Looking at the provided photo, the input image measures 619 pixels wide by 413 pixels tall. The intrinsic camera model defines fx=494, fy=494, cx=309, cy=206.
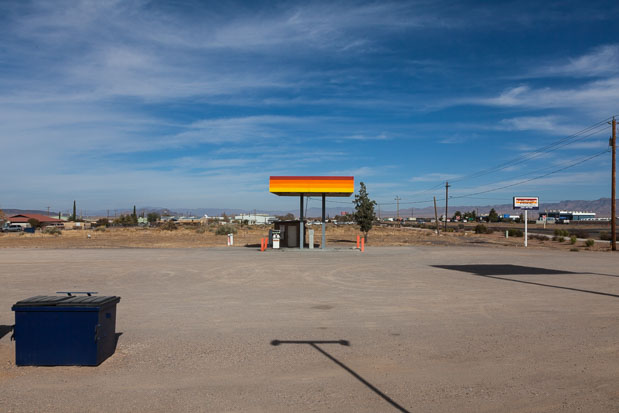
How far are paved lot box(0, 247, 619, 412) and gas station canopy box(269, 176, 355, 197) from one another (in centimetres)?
1586

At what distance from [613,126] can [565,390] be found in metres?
37.1

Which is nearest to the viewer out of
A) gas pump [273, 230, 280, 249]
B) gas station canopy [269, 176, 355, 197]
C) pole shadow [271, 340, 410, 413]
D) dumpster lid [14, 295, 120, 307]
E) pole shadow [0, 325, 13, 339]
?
pole shadow [271, 340, 410, 413]

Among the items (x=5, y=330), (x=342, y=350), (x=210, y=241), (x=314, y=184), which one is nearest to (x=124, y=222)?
(x=210, y=241)

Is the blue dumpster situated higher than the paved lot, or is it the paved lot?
the blue dumpster

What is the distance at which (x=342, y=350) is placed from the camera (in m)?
8.05

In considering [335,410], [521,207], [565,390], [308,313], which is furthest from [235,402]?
[521,207]

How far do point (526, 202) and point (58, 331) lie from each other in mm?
47506

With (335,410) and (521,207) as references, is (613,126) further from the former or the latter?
(335,410)

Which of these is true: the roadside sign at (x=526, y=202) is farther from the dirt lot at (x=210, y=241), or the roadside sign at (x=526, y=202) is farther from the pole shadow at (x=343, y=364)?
the pole shadow at (x=343, y=364)

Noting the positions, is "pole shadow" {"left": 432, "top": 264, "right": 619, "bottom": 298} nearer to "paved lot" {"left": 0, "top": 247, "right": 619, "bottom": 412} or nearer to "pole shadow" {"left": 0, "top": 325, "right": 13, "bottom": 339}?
"paved lot" {"left": 0, "top": 247, "right": 619, "bottom": 412}

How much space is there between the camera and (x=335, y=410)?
5.55 meters

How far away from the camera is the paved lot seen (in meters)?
5.89

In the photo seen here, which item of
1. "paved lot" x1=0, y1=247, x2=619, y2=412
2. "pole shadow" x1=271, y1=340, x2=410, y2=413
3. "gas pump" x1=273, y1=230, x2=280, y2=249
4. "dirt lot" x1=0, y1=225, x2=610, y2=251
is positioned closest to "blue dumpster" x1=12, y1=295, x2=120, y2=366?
"paved lot" x1=0, y1=247, x2=619, y2=412

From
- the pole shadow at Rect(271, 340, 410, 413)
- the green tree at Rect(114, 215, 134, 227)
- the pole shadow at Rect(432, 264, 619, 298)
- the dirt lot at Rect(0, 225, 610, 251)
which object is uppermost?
the green tree at Rect(114, 215, 134, 227)
